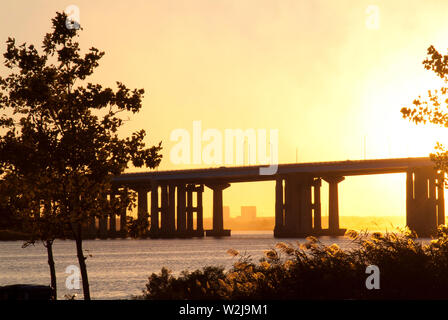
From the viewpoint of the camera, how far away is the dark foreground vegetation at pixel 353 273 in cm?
2048

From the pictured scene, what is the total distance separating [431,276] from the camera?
2064cm

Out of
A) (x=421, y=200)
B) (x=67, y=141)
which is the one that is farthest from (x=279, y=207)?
(x=67, y=141)

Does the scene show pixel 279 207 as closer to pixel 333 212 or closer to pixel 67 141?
pixel 333 212

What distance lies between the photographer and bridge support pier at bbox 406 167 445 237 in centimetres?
16138

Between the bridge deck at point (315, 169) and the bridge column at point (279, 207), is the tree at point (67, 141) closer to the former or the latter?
the bridge deck at point (315, 169)

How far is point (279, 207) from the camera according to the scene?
183 meters

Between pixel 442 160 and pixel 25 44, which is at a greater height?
pixel 25 44

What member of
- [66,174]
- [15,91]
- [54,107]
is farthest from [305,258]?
[15,91]

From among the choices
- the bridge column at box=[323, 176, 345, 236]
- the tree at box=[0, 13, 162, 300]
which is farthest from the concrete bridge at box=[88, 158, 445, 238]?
the tree at box=[0, 13, 162, 300]

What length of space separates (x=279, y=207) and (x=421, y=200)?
114ft

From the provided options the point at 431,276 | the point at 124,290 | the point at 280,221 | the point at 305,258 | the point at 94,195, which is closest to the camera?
the point at 431,276
